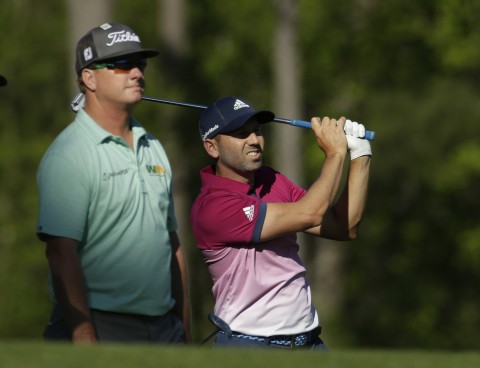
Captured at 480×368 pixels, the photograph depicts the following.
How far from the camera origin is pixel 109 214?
6.31 m

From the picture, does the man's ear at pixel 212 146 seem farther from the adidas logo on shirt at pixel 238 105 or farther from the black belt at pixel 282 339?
the black belt at pixel 282 339

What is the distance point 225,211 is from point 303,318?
596 mm

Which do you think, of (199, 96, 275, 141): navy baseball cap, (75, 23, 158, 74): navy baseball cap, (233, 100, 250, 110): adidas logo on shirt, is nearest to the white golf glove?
(199, 96, 275, 141): navy baseball cap

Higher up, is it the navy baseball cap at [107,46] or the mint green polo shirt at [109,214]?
the navy baseball cap at [107,46]

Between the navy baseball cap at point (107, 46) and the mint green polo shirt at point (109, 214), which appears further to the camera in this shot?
the navy baseball cap at point (107, 46)

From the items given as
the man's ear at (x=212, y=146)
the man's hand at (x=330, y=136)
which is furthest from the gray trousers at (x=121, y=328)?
the man's hand at (x=330, y=136)

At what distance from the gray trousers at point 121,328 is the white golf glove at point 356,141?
4.02 feet

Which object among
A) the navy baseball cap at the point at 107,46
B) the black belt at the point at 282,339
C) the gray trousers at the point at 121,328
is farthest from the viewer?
the black belt at the point at 282,339

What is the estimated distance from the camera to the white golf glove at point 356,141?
23.0 feet

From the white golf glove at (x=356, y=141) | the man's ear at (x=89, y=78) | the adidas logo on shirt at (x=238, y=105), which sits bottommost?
the white golf glove at (x=356, y=141)

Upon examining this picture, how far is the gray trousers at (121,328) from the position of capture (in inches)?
251

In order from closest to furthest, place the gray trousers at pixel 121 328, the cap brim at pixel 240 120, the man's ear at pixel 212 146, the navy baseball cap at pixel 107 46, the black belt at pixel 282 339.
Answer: the gray trousers at pixel 121 328, the navy baseball cap at pixel 107 46, the black belt at pixel 282 339, the cap brim at pixel 240 120, the man's ear at pixel 212 146

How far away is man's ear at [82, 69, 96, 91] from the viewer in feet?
21.6

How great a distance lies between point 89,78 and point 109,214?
2.17 ft
